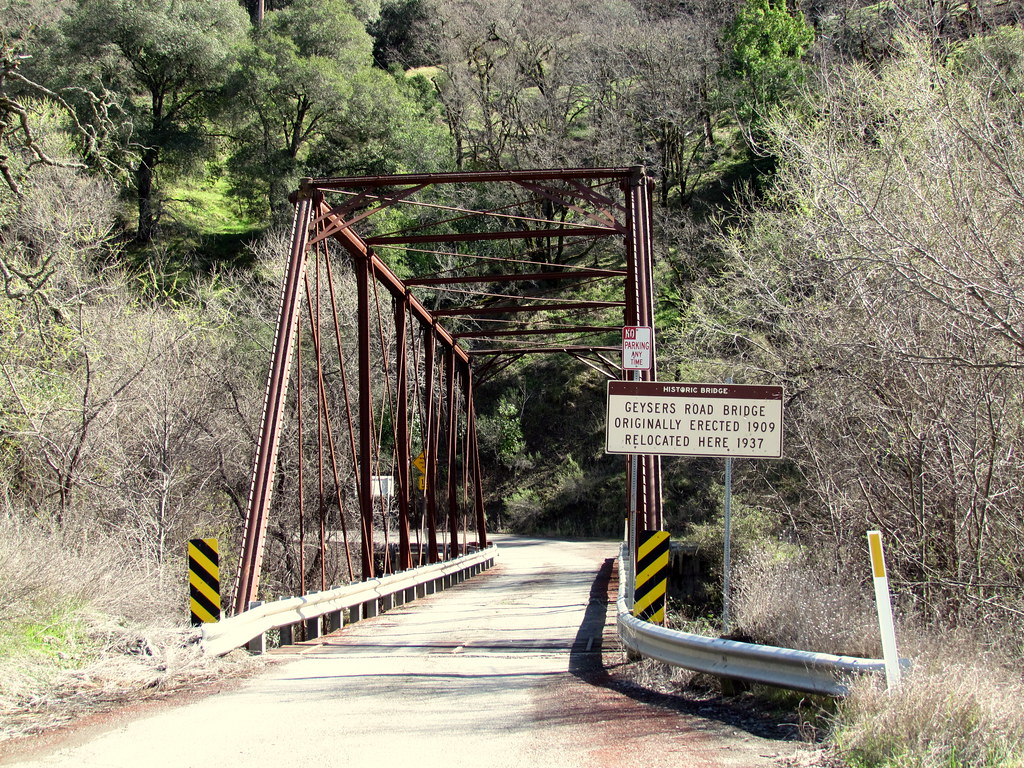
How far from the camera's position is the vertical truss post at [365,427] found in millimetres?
13258

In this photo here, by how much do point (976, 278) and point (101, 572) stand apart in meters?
8.94

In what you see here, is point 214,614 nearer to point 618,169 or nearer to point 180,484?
point 618,169

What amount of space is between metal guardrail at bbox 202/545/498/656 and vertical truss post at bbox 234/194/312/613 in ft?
1.32

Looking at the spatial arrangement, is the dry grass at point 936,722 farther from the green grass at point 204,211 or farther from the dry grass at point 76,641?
the green grass at point 204,211

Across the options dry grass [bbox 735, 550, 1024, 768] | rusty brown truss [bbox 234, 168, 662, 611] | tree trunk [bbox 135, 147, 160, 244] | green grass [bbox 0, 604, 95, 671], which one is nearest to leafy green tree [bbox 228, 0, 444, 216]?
tree trunk [bbox 135, 147, 160, 244]

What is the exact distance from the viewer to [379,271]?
15.0m

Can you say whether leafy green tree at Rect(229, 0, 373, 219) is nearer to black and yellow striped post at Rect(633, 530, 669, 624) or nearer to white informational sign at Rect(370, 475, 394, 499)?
white informational sign at Rect(370, 475, 394, 499)

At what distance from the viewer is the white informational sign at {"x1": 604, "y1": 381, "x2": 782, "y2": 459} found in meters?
7.69

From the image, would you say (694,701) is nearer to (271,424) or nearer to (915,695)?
(915,695)

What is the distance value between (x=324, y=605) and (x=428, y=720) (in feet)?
15.9

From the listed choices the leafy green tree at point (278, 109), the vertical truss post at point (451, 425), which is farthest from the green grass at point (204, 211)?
the vertical truss post at point (451, 425)

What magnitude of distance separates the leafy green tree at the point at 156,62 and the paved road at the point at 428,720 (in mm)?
36353

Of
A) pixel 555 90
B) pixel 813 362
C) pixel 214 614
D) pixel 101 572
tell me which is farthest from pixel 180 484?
pixel 555 90

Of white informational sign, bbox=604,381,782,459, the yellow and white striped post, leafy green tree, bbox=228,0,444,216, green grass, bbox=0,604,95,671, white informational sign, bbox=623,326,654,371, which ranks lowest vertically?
green grass, bbox=0,604,95,671
